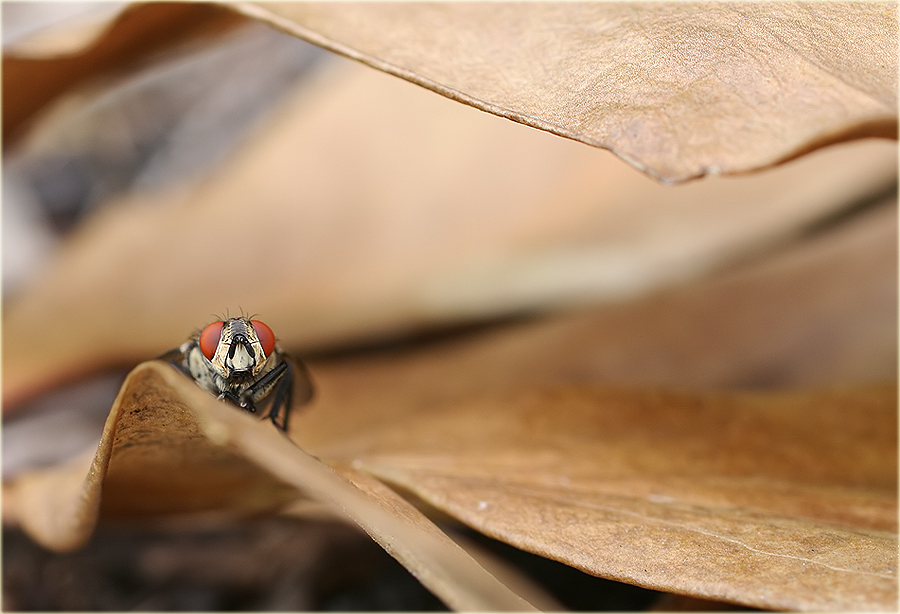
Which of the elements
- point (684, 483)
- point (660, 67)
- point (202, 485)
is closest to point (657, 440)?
point (684, 483)

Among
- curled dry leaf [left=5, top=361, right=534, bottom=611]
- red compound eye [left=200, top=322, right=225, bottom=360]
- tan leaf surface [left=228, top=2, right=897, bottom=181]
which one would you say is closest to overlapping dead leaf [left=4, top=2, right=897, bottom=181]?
tan leaf surface [left=228, top=2, right=897, bottom=181]

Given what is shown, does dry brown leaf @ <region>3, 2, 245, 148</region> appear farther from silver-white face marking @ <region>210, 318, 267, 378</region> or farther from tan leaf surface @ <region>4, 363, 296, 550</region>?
tan leaf surface @ <region>4, 363, 296, 550</region>

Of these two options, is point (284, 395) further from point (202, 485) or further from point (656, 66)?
point (656, 66)

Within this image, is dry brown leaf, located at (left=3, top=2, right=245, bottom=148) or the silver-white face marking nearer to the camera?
the silver-white face marking

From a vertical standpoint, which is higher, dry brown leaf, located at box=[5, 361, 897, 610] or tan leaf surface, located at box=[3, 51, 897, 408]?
tan leaf surface, located at box=[3, 51, 897, 408]

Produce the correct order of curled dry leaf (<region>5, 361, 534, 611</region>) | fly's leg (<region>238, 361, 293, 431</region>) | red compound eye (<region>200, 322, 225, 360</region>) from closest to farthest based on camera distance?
curled dry leaf (<region>5, 361, 534, 611</region>), red compound eye (<region>200, 322, 225, 360</region>), fly's leg (<region>238, 361, 293, 431</region>)

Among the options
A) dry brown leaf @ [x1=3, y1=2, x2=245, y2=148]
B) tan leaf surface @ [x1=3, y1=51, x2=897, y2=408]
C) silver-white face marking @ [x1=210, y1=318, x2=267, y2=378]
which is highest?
dry brown leaf @ [x1=3, y1=2, x2=245, y2=148]
